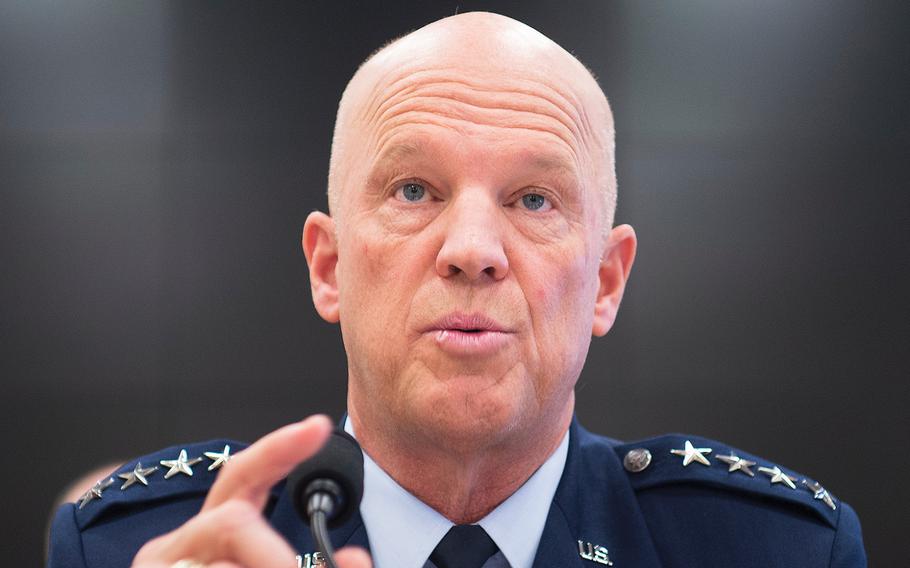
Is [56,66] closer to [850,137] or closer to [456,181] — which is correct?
[456,181]

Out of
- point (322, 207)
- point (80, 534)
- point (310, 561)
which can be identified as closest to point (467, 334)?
point (310, 561)

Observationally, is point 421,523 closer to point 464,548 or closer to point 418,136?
point 464,548

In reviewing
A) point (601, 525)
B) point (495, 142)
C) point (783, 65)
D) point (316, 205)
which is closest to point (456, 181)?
point (495, 142)

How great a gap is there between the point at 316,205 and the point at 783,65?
1.49 metres

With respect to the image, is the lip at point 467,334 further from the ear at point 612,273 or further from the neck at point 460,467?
the ear at point 612,273

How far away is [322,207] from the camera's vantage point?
3221mm

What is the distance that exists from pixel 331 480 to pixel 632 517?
78 cm

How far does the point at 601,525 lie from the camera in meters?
1.80

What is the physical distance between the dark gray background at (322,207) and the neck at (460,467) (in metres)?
1.50

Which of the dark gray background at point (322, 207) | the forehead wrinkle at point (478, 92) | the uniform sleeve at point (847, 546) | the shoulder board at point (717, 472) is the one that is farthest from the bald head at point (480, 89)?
the dark gray background at point (322, 207)

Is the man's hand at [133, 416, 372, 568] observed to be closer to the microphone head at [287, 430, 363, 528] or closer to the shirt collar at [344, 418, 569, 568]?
the microphone head at [287, 430, 363, 528]

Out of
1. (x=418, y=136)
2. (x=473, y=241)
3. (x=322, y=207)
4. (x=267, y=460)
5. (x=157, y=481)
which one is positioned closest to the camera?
(x=267, y=460)

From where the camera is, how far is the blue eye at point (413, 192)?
1621 millimetres

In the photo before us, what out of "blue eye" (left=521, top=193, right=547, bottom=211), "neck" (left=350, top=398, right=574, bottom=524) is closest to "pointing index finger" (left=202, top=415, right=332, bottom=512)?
"neck" (left=350, top=398, right=574, bottom=524)
